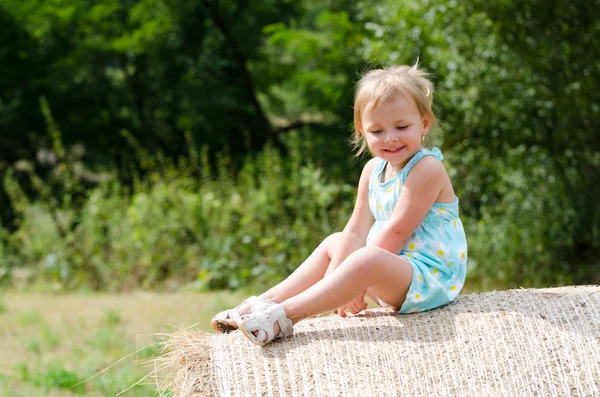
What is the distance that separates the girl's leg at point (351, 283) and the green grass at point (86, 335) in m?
1.23

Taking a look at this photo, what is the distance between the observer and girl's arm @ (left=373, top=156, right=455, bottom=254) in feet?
9.39

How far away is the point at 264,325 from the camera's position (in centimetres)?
254

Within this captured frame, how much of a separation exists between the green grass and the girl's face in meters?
1.59

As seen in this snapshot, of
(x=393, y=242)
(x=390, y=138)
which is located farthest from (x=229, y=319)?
(x=390, y=138)

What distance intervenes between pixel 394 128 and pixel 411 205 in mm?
315

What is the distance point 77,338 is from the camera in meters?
5.31

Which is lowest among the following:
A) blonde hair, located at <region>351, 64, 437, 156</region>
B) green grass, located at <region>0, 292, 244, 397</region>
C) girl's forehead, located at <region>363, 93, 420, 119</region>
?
green grass, located at <region>0, 292, 244, 397</region>

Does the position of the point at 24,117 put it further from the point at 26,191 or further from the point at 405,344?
the point at 405,344

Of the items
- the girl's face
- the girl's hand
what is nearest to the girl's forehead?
the girl's face

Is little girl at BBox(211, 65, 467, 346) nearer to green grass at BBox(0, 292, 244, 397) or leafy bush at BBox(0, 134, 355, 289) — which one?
green grass at BBox(0, 292, 244, 397)

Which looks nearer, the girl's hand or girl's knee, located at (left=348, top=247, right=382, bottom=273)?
girl's knee, located at (left=348, top=247, right=382, bottom=273)

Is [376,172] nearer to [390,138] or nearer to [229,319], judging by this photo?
[390,138]

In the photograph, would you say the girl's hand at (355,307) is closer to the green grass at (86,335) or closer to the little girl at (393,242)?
the little girl at (393,242)

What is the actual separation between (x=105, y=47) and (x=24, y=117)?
5.13 ft
